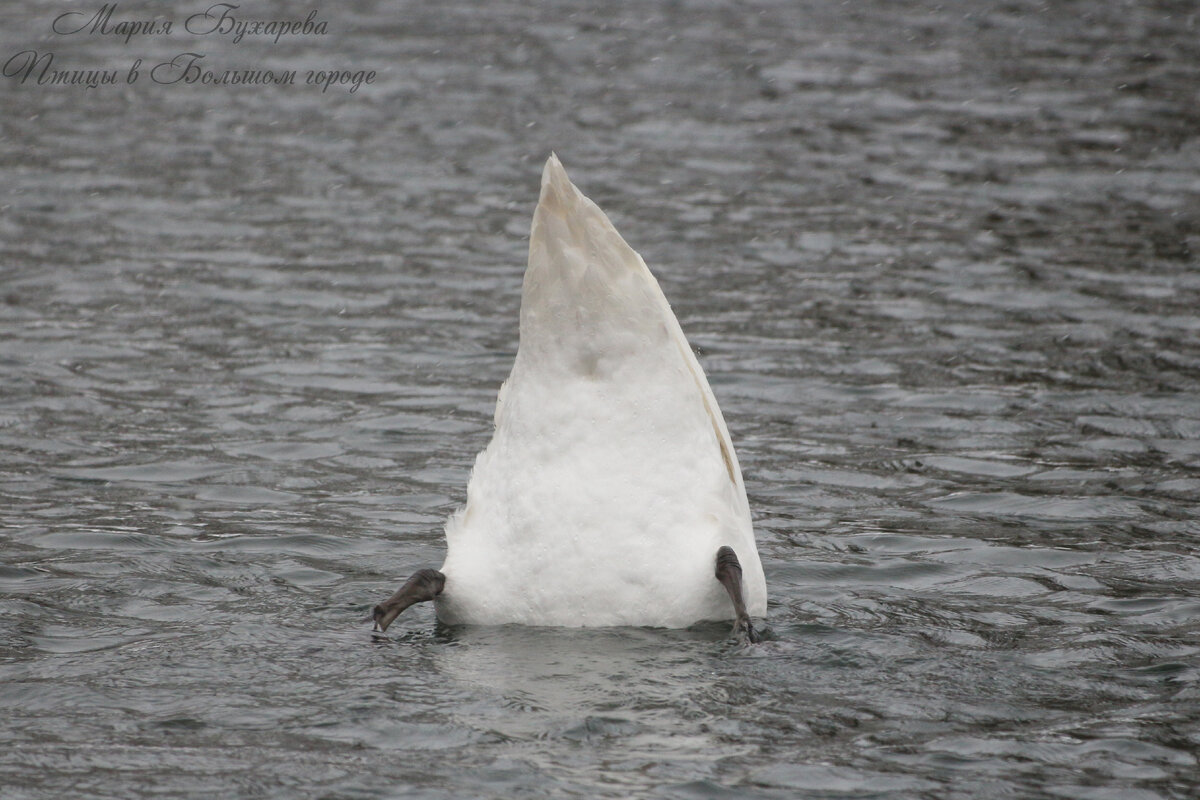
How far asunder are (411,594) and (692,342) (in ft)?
21.8

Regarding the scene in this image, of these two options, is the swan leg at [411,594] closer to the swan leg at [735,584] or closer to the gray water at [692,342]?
the gray water at [692,342]

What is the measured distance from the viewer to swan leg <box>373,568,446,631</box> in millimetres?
7320

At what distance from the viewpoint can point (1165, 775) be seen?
608 centimetres

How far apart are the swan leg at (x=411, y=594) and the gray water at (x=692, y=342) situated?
15cm

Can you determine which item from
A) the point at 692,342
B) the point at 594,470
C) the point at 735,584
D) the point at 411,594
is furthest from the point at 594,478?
the point at 692,342

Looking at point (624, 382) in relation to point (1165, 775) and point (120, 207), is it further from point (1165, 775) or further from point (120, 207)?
point (120, 207)

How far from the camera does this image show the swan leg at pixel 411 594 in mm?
7320

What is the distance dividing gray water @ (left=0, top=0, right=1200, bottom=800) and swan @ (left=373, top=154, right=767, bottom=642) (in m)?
0.21

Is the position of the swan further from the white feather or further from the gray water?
the gray water

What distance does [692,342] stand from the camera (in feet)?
44.7

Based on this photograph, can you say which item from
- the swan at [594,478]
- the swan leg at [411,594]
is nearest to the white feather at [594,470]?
the swan at [594,478]

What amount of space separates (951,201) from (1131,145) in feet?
10.7

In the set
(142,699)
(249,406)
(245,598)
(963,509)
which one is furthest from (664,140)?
(142,699)

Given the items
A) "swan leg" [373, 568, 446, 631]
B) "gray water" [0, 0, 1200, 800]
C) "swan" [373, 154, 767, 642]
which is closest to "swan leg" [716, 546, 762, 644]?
"swan" [373, 154, 767, 642]
